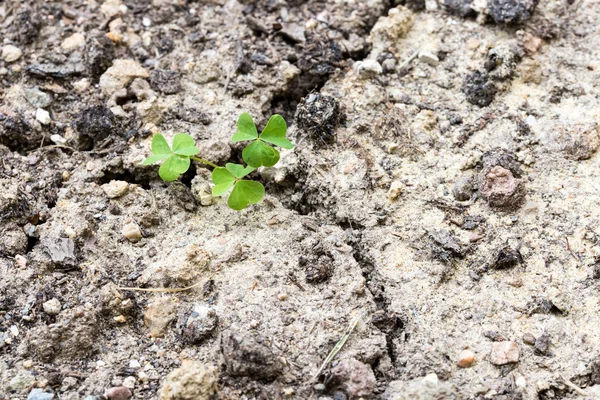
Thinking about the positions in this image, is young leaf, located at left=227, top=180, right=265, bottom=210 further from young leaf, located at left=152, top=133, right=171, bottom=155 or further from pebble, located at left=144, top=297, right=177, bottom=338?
pebble, located at left=144, top=297, right=177, bottom=338

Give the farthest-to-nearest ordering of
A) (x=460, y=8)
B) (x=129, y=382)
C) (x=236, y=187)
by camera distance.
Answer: (x=460, y=8) < (x=236, y=187) < (x=129, y=382)

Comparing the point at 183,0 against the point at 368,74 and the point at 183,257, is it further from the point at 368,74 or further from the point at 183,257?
the point at 183,257

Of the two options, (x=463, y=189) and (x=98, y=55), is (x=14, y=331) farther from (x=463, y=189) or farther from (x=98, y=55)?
(x=463, y=189)

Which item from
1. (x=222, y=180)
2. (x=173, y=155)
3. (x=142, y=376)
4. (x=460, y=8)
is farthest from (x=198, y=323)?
(x=460, y=8)

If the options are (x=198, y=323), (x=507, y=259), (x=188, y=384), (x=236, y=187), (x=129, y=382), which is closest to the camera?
(x=188, y=384)

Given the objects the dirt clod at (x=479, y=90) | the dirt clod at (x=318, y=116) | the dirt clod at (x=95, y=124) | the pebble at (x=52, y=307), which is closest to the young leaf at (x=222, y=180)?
the dirt clod at (x=318, y=116)

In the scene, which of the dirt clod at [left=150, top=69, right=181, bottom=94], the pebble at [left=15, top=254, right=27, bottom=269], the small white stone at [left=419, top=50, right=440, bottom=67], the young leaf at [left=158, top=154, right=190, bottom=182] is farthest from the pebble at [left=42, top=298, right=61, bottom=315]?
the small white stone at [left=419, top=50, right=440, bottom=67]
